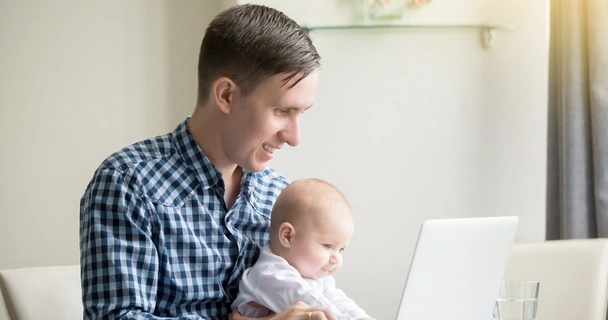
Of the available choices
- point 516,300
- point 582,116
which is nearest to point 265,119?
point 516,300

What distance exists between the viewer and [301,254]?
1.51 metres

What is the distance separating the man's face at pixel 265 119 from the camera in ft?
4.75

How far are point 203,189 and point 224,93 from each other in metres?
0.18

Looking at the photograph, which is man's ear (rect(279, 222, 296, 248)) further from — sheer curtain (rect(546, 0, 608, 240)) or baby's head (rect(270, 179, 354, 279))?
sheer curtain (rect(546, 0, 608, 240))

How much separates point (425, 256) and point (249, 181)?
0.42 metres

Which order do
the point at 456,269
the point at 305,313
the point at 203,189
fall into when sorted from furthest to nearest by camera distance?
the point at 203,189
the point at 456,269
the point at 305,313

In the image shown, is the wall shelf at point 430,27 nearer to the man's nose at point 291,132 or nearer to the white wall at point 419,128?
the white wall at point 419,128

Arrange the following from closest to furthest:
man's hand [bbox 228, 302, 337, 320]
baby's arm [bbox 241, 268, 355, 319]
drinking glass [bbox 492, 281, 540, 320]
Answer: man's hand [bbox 228, 302, 337, 320], baby's arm [bbox 241, 268, 355, 319], drinking glass [bbox 492, 281, 540, 320]

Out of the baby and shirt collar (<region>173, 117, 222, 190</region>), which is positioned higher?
shirt collar (<region>173, 117, 222, 190</region>)

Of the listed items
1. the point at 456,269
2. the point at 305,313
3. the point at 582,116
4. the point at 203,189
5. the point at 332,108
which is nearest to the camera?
the point at 305,313

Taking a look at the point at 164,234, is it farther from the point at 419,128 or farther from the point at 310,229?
the point at 419,128

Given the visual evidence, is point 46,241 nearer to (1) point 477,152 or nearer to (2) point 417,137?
(2) point 417,137

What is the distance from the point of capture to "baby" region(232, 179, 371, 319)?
1.43m

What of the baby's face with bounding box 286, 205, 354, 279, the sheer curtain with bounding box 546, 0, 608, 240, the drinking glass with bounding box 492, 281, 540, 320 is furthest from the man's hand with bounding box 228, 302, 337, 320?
the sheer curtain with bounding box 546, 0, 608, 240
